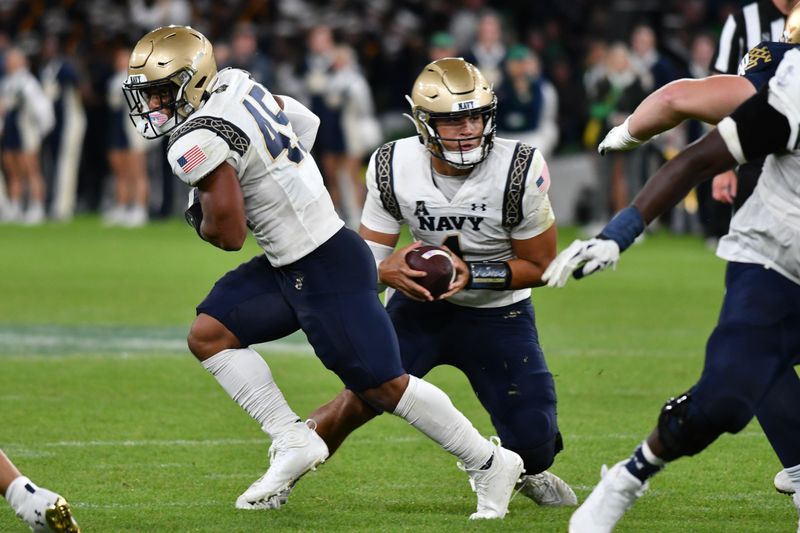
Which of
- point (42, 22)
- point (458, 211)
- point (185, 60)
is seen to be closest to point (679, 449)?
point (458, 211)

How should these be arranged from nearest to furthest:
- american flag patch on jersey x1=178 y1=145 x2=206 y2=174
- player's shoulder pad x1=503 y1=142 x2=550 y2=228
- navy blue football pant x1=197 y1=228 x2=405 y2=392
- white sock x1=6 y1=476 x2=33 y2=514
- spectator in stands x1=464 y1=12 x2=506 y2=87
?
white sock x1=6 y1=476 x2=33 y2=514 → american flag patch on jersey x1=178 y1=145 x2=206 y2=174 → navy blue football pant x1=197 y1=228 x2=405 y2=392 → player's shoulder pad x1=503 y1=142 x2=550 y2=228 → spectator in stands x1=464 y1=12 x2=506 y2=87

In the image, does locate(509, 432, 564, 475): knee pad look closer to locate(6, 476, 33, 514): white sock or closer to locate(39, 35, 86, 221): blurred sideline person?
locate(6, 476, 33, 514): white sock

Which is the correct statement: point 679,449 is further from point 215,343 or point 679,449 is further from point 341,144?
point 341,144

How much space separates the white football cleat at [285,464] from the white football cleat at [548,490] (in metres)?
0.66

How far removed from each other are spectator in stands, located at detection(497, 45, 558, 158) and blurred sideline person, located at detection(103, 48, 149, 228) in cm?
454

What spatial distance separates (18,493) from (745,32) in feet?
11.6

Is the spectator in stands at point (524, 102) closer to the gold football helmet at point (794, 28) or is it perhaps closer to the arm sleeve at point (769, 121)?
the gold football helmet at point (794, 28)

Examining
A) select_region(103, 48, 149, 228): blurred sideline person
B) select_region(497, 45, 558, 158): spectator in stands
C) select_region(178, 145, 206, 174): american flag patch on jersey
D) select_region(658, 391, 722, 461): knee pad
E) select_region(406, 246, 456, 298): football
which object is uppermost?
select_region(178, 145, 206, 174): american flag patch on jersey

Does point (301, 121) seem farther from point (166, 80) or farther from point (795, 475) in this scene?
point (795, 475)

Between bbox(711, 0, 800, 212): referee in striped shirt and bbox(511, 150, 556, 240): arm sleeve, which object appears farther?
bbox(711, 0, 800, 212): referee in striped shirt

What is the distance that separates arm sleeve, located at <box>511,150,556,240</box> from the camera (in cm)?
465

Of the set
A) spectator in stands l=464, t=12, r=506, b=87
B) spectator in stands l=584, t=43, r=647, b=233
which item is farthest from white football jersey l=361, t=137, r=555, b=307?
spectator in stands l=584, t=43, r=647, b=233

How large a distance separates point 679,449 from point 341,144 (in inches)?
495

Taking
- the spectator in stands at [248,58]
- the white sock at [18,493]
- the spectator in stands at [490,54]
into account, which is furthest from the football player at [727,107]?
the spectator in stands at [248,58]
